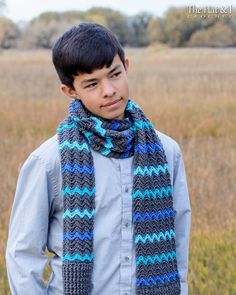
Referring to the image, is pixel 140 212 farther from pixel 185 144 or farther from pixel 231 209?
pixel 185 144

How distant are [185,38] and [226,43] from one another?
10.5ft

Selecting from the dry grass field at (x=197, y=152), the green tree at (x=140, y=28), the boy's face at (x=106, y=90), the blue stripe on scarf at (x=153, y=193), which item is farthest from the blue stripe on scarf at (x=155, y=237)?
the green tree at (x=140, y=28)

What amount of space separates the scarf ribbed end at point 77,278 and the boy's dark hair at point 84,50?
0.50 meters

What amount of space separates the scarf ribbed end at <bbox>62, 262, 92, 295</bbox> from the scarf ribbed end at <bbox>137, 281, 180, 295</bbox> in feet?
0.48

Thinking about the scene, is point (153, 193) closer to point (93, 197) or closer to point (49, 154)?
point (93, 197)

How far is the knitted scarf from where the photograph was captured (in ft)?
6.42

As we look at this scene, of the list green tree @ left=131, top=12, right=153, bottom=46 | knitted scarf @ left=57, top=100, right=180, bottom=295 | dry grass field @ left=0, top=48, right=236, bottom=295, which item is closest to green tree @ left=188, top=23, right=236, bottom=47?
green tree @ left=131, top=12, right=153, bottom=46

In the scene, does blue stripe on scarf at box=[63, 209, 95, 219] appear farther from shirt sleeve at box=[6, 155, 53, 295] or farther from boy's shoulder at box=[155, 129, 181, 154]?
boy's shoulder at box=[155, 129, 181, 154]

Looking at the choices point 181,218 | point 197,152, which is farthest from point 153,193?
point 197,152

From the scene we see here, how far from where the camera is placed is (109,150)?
199cm

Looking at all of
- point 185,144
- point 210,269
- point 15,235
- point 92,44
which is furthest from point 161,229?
point 185,144

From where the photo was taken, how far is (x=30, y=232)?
196cm

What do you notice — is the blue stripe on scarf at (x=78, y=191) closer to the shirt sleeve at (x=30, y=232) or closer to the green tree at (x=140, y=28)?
the shirt sleeve at (x=30, y=232)

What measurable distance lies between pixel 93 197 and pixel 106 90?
28 cm
